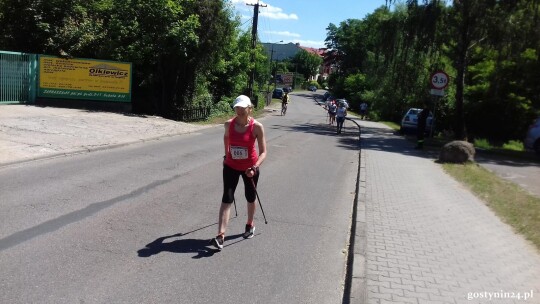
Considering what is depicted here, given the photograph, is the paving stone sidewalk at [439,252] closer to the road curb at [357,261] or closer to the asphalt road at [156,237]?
the road curb at [357,261]

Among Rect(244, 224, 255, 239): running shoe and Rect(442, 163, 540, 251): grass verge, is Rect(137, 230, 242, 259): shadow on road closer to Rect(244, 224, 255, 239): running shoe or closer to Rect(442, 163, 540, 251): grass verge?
Rect(244, 224, 255, 239): running shoe

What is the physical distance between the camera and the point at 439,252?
6133 millimetres

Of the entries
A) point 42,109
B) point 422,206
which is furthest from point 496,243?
point 42,109

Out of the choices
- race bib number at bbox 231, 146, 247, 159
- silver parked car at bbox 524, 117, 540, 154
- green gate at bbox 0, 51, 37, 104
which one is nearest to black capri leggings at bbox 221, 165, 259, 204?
race bib number at bbox 231, 146, 247, 159

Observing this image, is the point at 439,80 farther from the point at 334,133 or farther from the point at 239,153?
the point at 239,153

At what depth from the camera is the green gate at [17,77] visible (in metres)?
20.0

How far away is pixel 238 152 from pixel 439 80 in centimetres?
1485

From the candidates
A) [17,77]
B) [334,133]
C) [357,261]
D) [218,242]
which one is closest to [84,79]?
[17,77]

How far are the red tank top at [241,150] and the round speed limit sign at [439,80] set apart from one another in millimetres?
14675

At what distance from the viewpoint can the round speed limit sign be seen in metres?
19.0

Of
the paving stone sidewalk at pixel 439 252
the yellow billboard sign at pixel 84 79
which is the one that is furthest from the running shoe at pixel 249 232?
the yellow billboard sign at pixel 84 79

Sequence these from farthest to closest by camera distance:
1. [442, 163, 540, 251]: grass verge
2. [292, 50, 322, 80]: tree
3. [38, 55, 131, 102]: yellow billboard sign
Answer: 1. [292, 50, 322, 80]: tree
2. [38, 55, 131, 102]: yellow billboard sign
3. [442, 163, 540, 251]: grass verge

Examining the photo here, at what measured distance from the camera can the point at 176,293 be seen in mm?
4559

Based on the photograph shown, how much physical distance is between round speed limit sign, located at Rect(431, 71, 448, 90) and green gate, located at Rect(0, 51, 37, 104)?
16.4 metres
